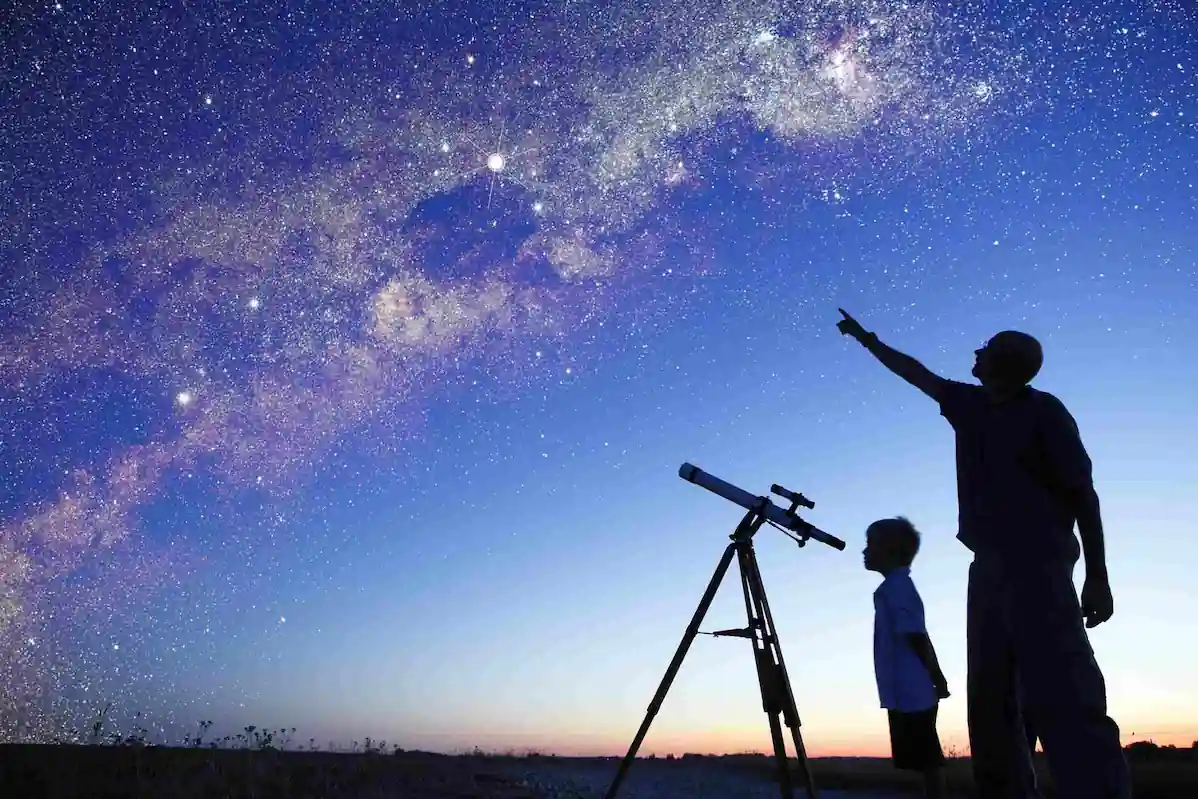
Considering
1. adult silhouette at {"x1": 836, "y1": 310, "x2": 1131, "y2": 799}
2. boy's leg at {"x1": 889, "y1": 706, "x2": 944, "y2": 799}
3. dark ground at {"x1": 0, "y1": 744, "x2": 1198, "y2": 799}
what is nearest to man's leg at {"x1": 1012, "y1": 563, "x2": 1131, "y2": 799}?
adult silhouette at {"x1": 836, "y1": 310, "x2": 1131, "y2": 799}

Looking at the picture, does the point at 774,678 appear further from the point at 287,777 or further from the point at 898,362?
the point at 287,777

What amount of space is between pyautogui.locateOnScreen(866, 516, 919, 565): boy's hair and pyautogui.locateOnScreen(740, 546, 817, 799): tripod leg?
40.3 inches

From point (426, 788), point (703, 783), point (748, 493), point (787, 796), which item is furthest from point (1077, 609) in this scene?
point (703, 783)

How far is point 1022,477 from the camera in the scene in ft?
12.2

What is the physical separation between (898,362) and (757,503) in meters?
2.91

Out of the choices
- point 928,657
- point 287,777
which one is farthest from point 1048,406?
point 287,777

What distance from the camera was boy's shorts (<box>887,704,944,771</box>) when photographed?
5453mm

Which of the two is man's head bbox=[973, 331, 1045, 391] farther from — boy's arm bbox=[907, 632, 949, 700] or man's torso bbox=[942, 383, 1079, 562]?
boy's arm bbox=[907, 632, 949, 700]

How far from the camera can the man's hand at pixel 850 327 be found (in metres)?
4.56

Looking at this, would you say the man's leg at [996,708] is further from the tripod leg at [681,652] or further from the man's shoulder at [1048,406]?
the tripod leg at [681,652]

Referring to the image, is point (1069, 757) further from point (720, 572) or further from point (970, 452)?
point (720, 572)

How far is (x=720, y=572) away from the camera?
6.75 metres

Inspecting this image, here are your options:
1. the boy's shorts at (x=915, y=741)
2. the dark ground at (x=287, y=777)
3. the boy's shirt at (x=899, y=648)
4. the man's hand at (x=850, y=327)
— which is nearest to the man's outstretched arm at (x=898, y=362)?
the man's hand at (x=850, y=327)

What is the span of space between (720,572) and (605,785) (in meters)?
4.34
